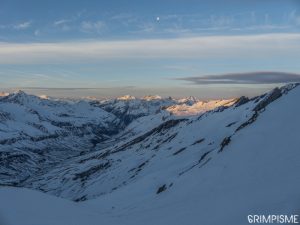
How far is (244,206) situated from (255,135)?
123 feet

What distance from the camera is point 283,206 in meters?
26.4

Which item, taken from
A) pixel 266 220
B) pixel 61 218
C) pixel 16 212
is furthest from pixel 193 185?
pixel 266 220

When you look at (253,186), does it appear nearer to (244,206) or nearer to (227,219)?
(244,206)

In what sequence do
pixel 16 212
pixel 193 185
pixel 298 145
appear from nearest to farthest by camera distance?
pixel 16 212
pixel 298 145
pixel 193 185

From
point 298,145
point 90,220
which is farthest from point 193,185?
point 90,220

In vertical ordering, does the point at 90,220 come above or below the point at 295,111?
below

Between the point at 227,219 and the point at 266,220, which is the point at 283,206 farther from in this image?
the point at 227,219

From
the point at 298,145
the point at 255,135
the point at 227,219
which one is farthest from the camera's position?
the point at 255,135

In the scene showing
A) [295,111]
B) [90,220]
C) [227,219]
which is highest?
[295,111]

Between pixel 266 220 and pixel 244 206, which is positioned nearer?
pixel 266 220

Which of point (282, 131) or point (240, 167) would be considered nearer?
point (240, 167)

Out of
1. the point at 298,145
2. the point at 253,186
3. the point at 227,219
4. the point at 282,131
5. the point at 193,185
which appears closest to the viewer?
the point at 227,219

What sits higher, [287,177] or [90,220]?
[287,177]

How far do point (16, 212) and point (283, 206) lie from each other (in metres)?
22.2
